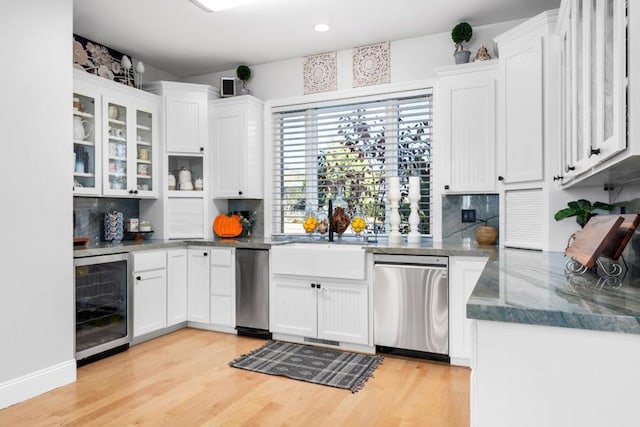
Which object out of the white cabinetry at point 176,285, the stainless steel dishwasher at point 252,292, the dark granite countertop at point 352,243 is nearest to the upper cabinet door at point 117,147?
the dark granite countertop at point 352,243

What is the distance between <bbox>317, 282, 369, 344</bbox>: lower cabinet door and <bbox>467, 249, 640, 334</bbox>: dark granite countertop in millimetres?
1715

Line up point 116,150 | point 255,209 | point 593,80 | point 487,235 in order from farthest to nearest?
point 255,209 → point 116,150 → point 487,235 → point 593,80

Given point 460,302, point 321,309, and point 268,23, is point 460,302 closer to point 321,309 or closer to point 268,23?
point 321,309

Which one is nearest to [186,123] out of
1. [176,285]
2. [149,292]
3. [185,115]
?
[185,115]

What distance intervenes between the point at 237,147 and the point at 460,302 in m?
2.67

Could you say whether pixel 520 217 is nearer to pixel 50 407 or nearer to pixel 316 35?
pixel 316 35

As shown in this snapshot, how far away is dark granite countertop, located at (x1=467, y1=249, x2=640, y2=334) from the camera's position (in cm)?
102

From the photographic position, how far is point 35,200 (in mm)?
2652

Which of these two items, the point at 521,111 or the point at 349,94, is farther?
the point at 349,94

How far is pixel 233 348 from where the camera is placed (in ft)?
11.6

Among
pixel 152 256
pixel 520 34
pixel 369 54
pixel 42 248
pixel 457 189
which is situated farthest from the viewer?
→ pixel 369 54

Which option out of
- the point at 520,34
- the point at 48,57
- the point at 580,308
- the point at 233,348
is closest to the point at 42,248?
the point at 48,57

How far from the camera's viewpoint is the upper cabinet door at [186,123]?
4.29 meters

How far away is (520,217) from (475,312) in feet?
7.36
